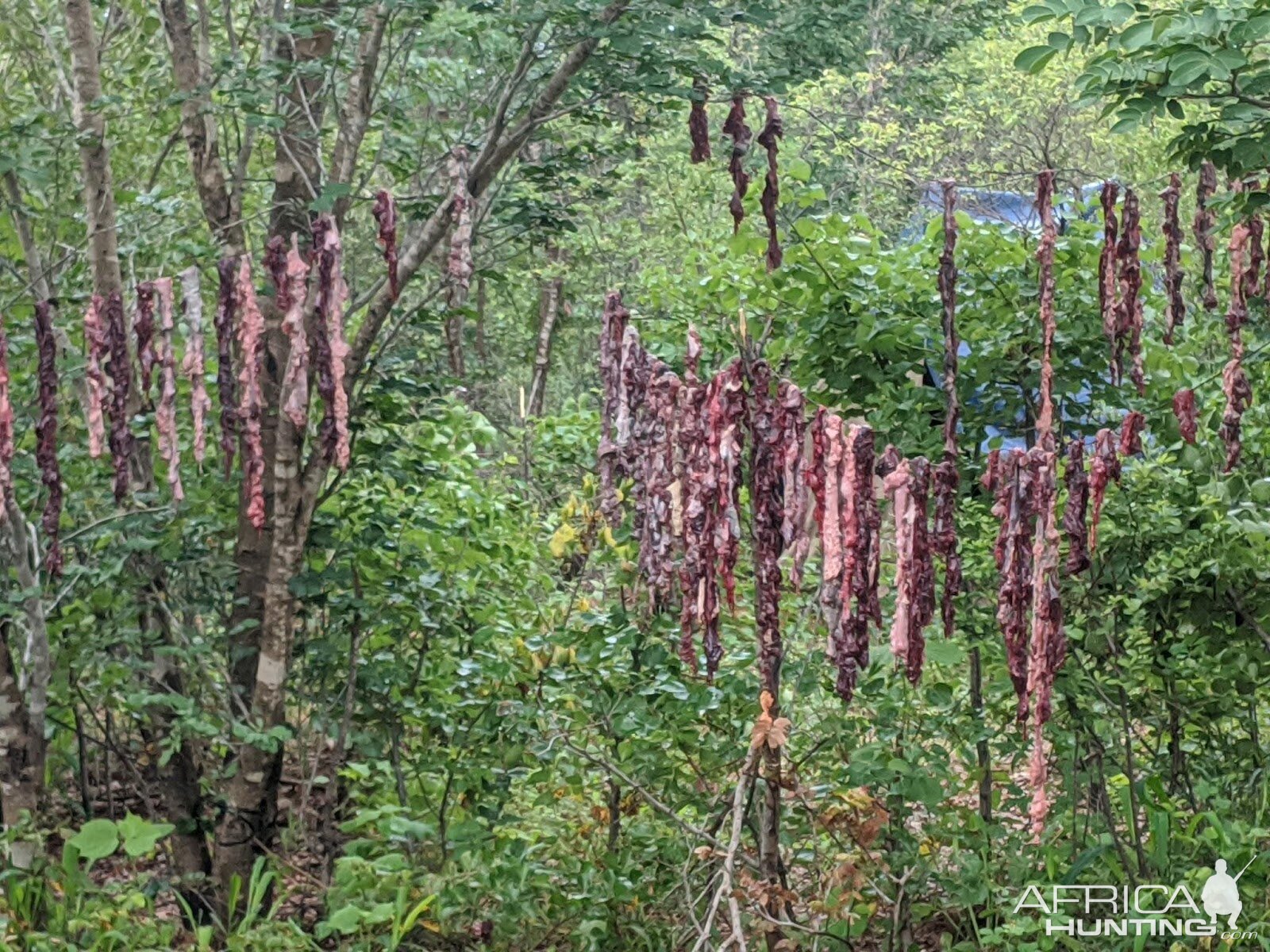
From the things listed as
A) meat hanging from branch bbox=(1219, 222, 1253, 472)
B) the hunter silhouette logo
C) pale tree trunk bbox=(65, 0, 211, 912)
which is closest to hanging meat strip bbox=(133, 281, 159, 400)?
pale tree trunk bbox=(65, 0, 211, 912)

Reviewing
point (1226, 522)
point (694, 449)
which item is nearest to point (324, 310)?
point (694, 449)

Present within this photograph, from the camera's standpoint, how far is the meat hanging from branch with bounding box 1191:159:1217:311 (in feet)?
15.7

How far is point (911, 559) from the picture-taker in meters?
3.71

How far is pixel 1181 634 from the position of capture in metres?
5.07

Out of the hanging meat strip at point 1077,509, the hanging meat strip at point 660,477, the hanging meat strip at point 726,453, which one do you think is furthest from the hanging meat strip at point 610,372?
the hanging meat strip at point 1077,509

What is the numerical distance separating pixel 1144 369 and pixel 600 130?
7436mm

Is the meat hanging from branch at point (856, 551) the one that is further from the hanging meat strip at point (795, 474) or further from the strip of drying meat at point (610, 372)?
the strip of drying meat at point (610, 372)

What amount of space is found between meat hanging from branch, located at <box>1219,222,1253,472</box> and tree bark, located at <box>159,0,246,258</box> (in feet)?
10.8

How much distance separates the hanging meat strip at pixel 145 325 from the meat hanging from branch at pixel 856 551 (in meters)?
1.95

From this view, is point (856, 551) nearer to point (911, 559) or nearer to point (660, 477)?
point (911, 559)

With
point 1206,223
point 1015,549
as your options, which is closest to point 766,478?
point 1015,549

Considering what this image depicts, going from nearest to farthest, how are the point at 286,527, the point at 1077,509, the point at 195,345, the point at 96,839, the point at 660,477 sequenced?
the point at 1077,509 < the point at 195,345 < the point at 660,477 < the point at 286,527 < the point at 96,839

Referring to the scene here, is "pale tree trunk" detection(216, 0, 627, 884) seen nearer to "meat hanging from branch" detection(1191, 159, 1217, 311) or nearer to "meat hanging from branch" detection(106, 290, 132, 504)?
"meat hanging from branch" detection(106, 290, 132, 504)

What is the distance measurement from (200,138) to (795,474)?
2.89 metres
